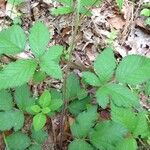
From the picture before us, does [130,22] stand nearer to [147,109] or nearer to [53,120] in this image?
[147,109]

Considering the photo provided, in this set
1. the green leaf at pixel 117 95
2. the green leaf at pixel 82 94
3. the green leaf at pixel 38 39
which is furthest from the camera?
the green leaf at pixel 82 94

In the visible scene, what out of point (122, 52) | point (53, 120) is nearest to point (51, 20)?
point (122, 52)

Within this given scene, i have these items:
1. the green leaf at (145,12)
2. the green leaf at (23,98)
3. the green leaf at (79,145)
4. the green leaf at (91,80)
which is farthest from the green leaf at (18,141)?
the green leaf at (145,12)

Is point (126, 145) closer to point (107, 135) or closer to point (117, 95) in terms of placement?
point (107, 135)

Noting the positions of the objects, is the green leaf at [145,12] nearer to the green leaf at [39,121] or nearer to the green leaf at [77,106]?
the green leaf at [77,106]

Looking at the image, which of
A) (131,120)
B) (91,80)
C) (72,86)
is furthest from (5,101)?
(131,120)

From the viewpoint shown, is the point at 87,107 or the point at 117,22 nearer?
the point at 87,107
